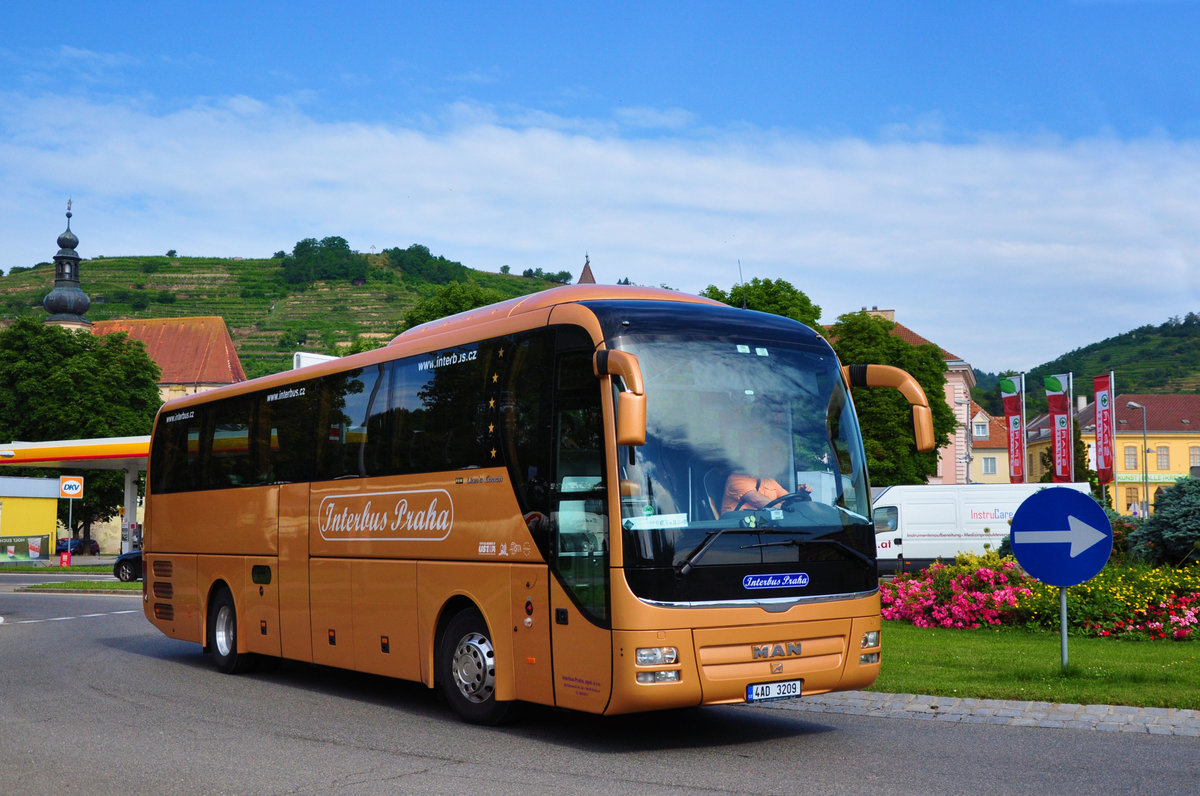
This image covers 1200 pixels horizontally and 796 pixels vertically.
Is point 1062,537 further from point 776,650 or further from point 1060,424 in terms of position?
point 1060,424

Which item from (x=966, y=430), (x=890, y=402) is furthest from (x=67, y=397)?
(x=966, y=430)

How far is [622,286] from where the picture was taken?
423 inches

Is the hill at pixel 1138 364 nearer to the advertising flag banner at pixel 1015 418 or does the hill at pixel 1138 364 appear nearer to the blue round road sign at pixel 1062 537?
the advertising flag banner at pixel 1015 418

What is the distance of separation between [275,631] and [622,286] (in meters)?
5.86

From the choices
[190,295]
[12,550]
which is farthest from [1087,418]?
[190,295]

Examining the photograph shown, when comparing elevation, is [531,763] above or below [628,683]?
below

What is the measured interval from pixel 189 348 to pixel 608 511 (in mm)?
115356

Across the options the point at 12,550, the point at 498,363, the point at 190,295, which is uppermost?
the point at 190,295

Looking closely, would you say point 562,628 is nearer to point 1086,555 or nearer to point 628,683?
point 628,683

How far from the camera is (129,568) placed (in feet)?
121

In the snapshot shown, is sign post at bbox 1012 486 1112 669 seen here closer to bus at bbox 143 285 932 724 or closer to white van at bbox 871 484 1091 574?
bus at bbox 143 285 932 724

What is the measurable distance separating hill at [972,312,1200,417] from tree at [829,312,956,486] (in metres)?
77.4

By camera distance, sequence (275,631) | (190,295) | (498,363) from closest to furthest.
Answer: (498,363)
(275,631)
(190,295)

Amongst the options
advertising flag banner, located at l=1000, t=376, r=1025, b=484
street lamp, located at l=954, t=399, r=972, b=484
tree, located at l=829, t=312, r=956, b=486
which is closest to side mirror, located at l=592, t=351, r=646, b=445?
advertising flag banner, located at l=1000, t=376, r=1025, b=484
